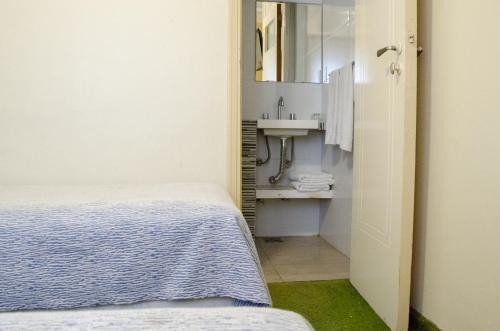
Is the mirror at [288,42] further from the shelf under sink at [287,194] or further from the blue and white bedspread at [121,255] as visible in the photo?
the blue and white bedspread at [121,255]

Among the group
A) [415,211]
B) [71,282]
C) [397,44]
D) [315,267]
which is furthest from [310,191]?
[71,282]

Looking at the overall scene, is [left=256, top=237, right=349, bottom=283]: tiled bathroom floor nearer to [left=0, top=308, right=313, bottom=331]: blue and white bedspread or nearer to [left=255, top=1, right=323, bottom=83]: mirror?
[left=255, top=1, right=323, bottom=83]: mirror

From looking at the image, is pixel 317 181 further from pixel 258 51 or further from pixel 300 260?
pixel 258 51

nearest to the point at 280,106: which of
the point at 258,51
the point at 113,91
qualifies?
the point at 258,51

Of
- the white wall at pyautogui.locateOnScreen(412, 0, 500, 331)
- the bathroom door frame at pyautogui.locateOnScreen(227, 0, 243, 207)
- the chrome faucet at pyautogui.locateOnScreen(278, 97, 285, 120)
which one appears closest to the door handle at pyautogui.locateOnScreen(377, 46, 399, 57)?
the white wall at pyautogui.locateOnScreen(412, 0, 500, 331)

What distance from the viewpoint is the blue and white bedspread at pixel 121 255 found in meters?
1.17

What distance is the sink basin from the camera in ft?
9.86

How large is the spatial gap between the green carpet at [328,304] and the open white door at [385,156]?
5 centimetres

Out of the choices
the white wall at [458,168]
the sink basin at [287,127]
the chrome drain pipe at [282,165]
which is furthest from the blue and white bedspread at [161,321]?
the chrome drain pipe at [282,165]

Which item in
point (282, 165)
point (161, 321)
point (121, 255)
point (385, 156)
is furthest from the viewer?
point (282, 165)

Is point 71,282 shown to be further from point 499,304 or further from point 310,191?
point 310,191

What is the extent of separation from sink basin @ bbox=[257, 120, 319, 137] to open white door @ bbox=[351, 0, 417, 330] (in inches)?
35.9

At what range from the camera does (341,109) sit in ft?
9.09

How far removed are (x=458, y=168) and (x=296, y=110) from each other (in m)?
2.04
